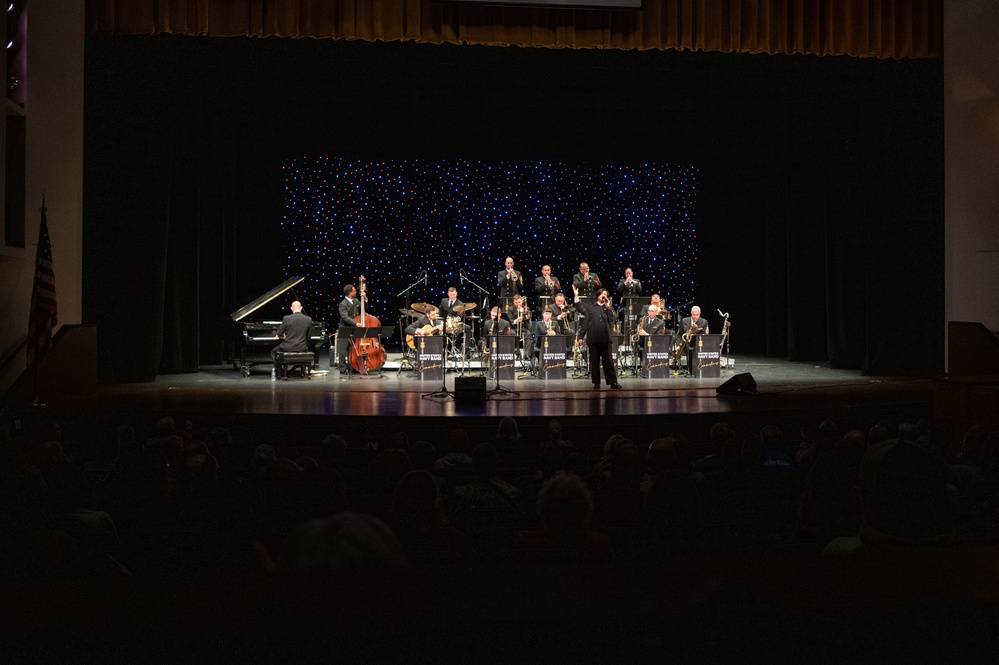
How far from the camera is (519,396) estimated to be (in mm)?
10586

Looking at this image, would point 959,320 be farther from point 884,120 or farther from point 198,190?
point 198,190

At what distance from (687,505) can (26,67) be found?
29.5 feet

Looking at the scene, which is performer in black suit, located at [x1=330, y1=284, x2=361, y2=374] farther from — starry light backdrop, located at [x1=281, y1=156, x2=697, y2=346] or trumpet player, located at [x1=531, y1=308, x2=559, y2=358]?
starry light backdrop, located at [x1=281, y1=156, x2=697, y2=346]

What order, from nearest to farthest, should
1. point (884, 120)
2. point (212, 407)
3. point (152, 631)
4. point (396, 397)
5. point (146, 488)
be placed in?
point (152, 631), point (146, 488), point (212, 407), point (396, 397), point (884, 120)

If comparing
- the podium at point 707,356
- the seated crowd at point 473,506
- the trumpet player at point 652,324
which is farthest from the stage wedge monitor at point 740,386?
the seated crowd at point 473,506

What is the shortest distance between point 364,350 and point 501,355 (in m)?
2.24

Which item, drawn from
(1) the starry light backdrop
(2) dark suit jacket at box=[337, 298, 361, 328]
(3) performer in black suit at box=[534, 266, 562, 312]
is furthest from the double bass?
(1) the starry light backdrop

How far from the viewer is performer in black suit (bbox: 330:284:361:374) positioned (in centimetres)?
1347

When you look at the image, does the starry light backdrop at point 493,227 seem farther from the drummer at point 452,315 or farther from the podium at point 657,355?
the podium at point 657,355

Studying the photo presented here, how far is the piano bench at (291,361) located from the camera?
1285cm

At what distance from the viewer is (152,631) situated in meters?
1.16

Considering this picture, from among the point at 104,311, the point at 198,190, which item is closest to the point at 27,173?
the point at 104,311

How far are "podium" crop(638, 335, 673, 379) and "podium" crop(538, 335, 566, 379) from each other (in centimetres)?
120

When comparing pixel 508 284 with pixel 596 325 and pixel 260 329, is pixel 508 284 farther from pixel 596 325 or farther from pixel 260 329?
pixel 260 329
